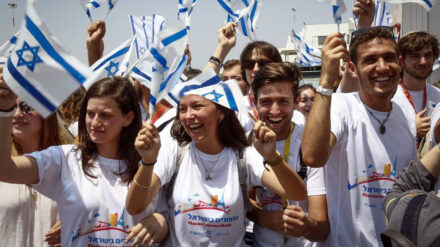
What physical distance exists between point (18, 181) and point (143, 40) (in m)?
2.75

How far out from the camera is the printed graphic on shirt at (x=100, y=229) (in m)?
2.66

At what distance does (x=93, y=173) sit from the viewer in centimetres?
280

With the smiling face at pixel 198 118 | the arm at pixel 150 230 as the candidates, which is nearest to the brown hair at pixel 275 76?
the smiling face at pixel 198 118

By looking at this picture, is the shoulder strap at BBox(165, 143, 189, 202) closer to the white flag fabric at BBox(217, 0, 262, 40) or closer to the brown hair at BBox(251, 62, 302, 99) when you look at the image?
the brown hair at BBox(251, 62, 302, 99)

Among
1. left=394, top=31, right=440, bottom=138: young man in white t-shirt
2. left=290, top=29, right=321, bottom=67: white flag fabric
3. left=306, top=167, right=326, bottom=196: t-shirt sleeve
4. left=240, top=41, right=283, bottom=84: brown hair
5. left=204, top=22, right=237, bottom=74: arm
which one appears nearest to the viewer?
left=306, top=167, right=326, bottom=196: t-shirt sleeve

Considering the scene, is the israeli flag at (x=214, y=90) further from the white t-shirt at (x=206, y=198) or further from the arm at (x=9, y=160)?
the arm at (x=9, y=160)

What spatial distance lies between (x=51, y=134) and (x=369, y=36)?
251cm

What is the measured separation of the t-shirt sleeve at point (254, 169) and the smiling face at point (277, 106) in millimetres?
304

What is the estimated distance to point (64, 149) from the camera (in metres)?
2.85

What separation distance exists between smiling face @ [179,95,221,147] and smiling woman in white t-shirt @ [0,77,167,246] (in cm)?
43

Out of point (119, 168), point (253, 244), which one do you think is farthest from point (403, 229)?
point (119, 168)

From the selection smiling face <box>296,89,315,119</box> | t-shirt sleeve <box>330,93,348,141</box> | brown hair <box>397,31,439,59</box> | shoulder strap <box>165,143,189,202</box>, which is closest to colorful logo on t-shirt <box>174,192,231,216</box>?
shoulder strap <box>165,143,189,202</box>

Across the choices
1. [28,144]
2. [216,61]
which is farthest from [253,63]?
[28,144]

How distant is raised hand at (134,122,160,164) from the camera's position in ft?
8.23
